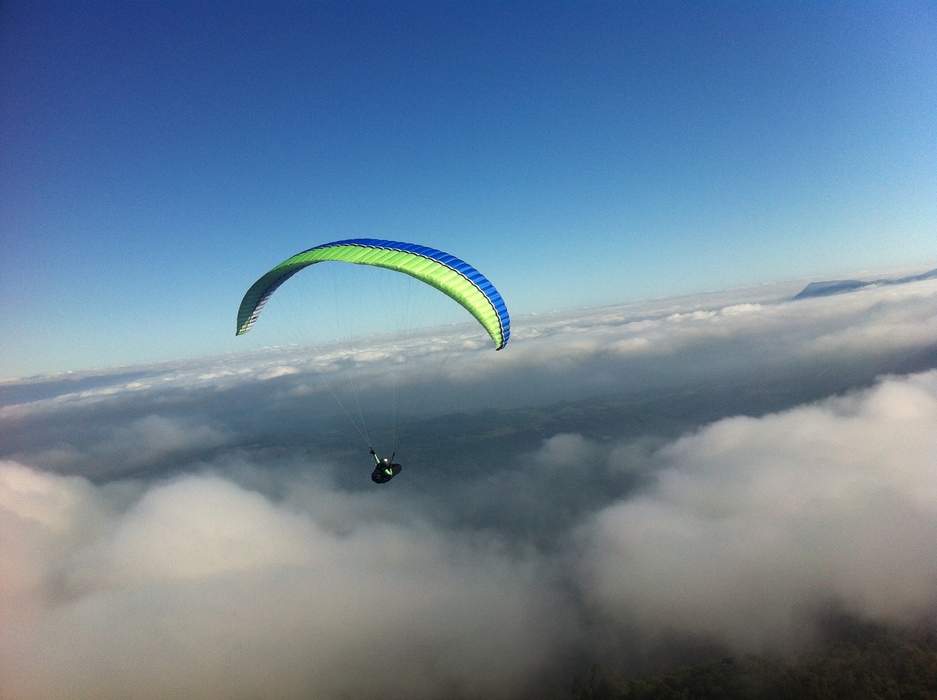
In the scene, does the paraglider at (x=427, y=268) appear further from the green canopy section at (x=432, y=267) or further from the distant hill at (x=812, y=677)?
the distant hill at (x=812, y=677)

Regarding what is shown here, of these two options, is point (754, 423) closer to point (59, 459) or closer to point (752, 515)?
point (752, 515)

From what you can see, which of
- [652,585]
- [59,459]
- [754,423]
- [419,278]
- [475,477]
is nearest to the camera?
[419,278]

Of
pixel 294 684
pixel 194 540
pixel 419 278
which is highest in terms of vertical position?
pixel 419 278

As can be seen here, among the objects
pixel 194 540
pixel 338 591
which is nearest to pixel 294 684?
pixel 338 591

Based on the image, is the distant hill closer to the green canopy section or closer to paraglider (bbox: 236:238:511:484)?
paraglider (bbox: 236:238:511:484)

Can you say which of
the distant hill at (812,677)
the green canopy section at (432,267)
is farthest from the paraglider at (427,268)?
the distant hill at (812,677)

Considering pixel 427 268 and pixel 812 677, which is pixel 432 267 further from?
pixel 812 677

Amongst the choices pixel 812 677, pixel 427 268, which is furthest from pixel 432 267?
pixel 812 677

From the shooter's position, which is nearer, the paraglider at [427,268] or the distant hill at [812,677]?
the paraglider at [427,268]

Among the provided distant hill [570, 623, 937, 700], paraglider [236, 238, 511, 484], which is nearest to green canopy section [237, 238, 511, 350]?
paraglider [236, 238, 511, 484]
